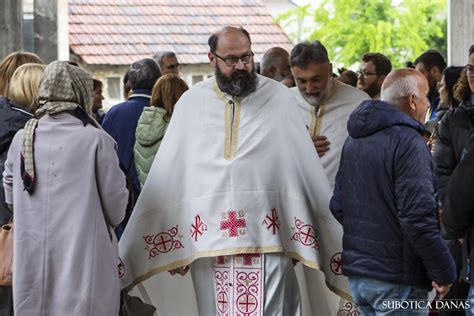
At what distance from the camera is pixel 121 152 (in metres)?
11.2

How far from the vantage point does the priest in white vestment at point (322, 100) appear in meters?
9.05

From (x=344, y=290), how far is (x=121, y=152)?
3.49m

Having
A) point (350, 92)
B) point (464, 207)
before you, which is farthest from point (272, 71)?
point (464, 207)

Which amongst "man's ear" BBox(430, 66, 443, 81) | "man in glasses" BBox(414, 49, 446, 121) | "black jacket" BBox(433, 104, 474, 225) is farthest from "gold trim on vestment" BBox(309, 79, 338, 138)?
Result: "man's ear" BBox(430, 66, 443, 81)

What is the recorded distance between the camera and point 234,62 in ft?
26.8

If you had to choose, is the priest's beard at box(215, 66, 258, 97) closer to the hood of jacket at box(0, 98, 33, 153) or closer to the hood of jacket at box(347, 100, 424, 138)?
the hood of jacket at box(347, 100, 424, 138)

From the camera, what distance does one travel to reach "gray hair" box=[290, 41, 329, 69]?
9.01 meters

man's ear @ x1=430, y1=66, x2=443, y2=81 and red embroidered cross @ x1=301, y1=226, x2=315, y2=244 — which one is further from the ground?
man's ear @ x1=430, y1=66, x2=443, y2=81

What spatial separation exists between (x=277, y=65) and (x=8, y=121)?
450 centimetres

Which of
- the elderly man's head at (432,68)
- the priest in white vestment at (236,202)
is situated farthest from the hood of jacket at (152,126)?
the elderly man's head at (432,68)

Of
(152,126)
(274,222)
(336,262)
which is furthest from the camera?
(152,126)

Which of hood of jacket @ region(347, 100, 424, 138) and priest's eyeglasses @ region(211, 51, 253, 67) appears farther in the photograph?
priest's eyeglasses @ region(211, 51, 253, 67)

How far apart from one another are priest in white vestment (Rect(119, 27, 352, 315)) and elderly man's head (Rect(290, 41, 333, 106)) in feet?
2.39

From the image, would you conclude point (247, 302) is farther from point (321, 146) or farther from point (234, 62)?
point (321, 146)
